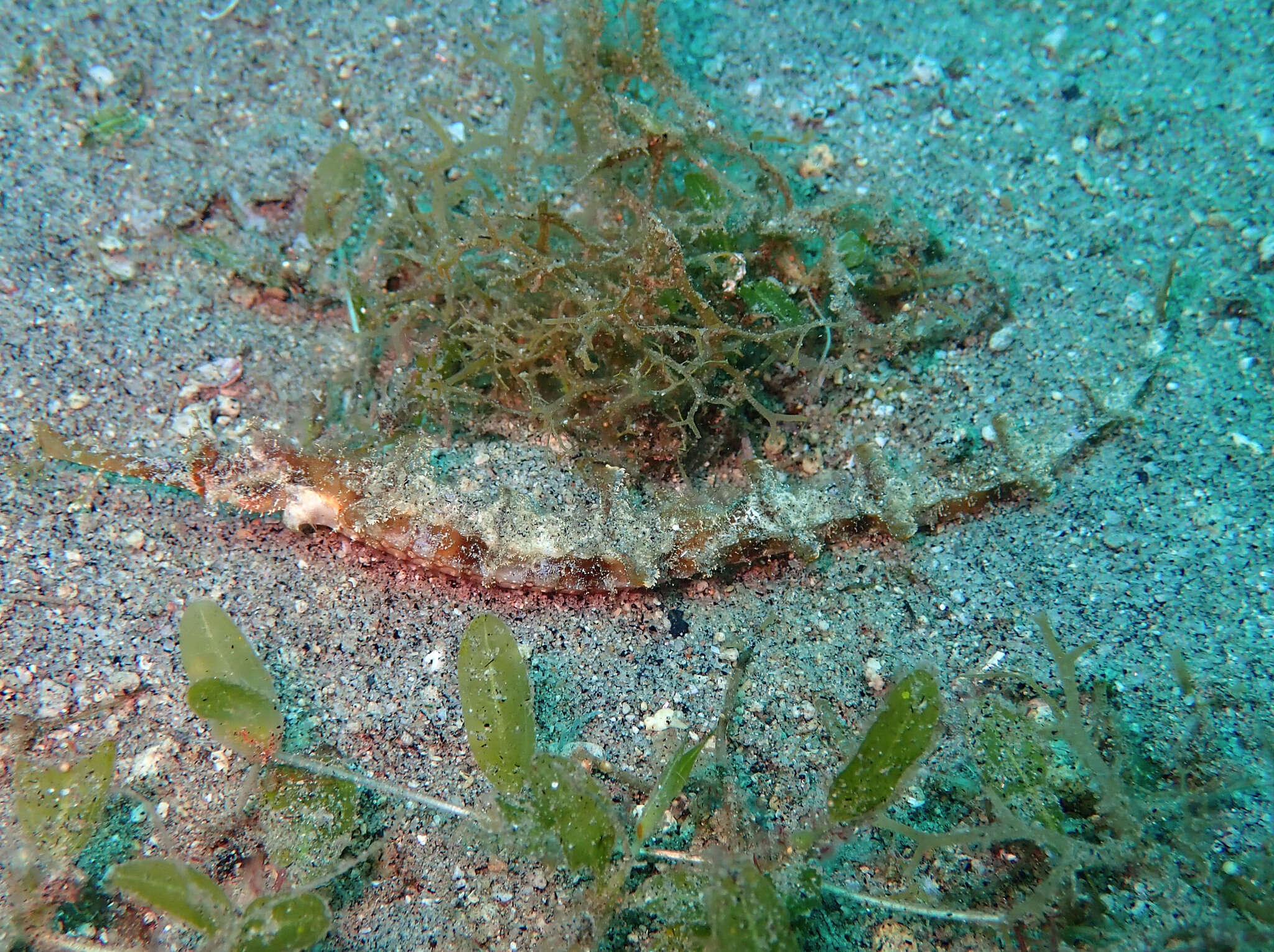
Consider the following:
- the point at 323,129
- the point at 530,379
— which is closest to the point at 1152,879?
the point at 530,379

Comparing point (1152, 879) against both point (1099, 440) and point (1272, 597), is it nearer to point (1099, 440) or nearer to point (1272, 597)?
point (1272, 597)

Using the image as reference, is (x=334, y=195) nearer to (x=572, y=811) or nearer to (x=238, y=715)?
(x=238, y=715)

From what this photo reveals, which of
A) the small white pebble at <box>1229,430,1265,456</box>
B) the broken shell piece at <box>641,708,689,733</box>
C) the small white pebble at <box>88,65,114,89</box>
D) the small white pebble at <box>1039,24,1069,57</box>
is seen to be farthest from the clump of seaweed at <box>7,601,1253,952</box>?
the small white pebble at <box>1039,24,1069,57</box>

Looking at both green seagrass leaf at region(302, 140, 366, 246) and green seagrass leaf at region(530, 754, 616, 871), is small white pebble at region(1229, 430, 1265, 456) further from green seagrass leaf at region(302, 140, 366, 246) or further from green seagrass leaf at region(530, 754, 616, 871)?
green seagrass leaf at region(302, 140, 366, 246)

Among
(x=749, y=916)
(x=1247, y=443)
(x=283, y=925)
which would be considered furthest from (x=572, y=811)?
(x=1247, y=443)

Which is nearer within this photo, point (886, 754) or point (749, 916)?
point (749, 916)
